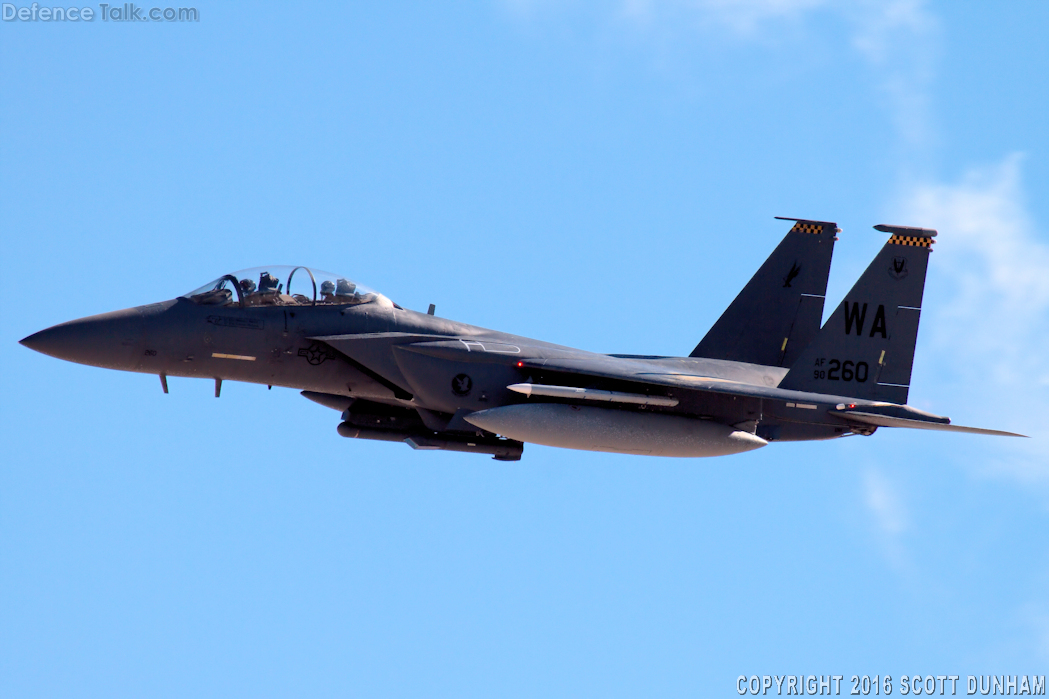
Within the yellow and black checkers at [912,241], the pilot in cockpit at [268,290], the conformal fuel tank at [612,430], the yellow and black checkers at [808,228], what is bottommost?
the conformal fuel tank at [612,430]

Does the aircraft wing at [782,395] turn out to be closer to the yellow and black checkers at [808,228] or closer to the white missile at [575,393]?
the white missile at [575,393]

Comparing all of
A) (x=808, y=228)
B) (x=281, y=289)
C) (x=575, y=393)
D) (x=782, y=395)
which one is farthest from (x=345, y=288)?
(x=808, y=228)

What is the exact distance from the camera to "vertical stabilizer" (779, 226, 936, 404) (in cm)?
1925

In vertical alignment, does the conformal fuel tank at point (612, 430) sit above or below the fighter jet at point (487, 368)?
below

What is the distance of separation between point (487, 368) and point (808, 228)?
7.60 m

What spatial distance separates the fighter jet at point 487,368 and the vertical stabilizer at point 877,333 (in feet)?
0.07

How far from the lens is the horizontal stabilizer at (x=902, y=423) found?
1816 cm

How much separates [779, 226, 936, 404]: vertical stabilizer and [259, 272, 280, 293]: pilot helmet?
745 centimetres

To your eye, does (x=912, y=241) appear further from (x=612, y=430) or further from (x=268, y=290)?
(x=268, y=290)

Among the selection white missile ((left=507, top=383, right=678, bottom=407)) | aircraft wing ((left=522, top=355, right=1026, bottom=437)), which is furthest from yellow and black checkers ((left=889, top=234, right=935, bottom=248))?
white missile ((left=507, top=383, right=678, bottom=407))

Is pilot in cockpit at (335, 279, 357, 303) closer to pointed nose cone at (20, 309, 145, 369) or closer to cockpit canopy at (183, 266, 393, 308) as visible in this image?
cockpit canopy at (183, 266, 393, 308)

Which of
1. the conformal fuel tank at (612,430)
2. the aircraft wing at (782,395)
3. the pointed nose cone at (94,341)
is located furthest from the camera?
the aircraft wing at (782,395)

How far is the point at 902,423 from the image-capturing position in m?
18.5

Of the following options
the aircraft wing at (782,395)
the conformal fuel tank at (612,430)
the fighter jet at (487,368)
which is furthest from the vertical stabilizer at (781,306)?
A: the conformal fuel tank at (612,430)
